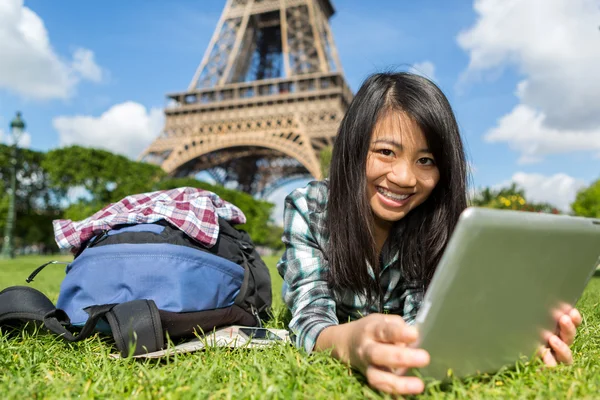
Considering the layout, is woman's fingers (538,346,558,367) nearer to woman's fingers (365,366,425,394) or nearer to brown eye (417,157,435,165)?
woman's fingers (365,366,425,394)

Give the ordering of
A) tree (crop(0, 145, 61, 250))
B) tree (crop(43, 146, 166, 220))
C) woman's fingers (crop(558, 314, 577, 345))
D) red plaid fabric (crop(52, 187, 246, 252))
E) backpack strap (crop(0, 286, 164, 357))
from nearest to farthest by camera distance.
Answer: woman's fingers (crop(558, 314, 577, 345)) < backpack strap (crop(0, 286, 164, 357)) < red plaid fabric (crop(52, 187, 246, 252)) < tree (crop(43, 146, 166, 220)) < tree (crop(0, 145, 61, 250))

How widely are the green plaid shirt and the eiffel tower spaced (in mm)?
17030

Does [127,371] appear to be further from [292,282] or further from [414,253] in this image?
[414,253]

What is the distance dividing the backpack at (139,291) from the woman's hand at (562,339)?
116cm

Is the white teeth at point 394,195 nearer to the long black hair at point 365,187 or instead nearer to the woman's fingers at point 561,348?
the long black hair at point 365,187

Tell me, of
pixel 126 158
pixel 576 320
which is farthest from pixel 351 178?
pixel 126 158

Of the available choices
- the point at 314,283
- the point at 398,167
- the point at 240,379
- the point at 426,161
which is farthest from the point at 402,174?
the point at 240,379

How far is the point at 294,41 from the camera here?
83.4 feet

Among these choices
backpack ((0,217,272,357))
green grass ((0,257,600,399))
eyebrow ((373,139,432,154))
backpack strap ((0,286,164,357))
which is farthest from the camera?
backpack ((0,217,272,357))

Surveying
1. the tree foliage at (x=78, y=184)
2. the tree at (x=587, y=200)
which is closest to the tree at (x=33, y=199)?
the tree foliage at (x=78, y=184)

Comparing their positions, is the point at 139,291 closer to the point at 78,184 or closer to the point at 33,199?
the point at 78,184

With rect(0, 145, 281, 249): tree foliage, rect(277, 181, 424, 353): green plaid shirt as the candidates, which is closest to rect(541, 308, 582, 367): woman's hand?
rect(277, 181, 424, 353): green plaid shirt

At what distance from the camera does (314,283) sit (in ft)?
5.21

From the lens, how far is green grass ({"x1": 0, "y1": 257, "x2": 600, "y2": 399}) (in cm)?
111
